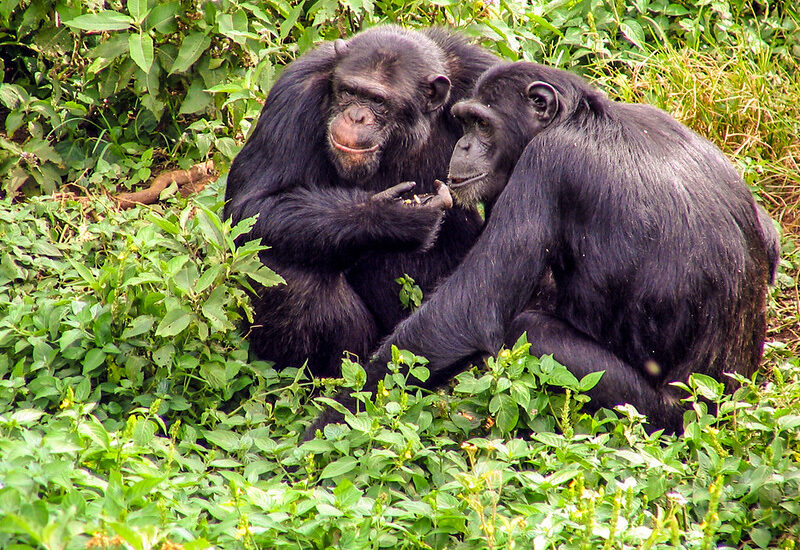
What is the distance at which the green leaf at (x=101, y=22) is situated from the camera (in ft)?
19.9

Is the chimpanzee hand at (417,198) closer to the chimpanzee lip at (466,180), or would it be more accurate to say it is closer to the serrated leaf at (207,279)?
the chimpanzee lip at (466,180)

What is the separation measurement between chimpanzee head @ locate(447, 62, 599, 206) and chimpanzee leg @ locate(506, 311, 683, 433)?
897 mm

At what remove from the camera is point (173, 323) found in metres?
4.64

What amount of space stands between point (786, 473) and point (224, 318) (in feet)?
8.57

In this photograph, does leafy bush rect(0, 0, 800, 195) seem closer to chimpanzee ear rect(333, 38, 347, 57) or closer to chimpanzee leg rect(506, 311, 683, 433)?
chimpanzee ear rect(333, 38, 347, 57)

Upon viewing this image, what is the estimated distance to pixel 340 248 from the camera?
17.6 ft

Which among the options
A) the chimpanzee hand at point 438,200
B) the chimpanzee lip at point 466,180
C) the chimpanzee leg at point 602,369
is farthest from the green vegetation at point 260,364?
the chimpanzee lip at point 466,180

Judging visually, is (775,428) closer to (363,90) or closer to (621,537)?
(621,537)

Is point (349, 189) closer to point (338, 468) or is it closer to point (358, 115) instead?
point (358, 115)

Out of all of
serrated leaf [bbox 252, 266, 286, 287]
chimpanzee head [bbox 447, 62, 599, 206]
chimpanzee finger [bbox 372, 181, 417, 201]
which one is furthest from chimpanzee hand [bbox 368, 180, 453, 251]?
serrated leaf [bbox 252, 266, 286, 287]

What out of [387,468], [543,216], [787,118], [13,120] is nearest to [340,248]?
[543,216]

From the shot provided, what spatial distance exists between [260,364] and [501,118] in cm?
185

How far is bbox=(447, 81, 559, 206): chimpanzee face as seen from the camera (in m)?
5.10

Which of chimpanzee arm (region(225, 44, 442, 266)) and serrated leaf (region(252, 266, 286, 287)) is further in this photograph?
chimpanzee arm (region(225, 44, 442, 266))
